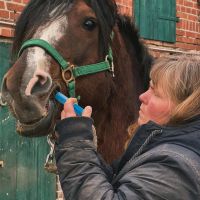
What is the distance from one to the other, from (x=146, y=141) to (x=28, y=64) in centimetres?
107

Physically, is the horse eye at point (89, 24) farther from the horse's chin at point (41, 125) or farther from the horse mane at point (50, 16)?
the horse's chin at point (41, 125)

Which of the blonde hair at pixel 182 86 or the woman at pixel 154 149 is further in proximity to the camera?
the blonde hair at pixel 182 86

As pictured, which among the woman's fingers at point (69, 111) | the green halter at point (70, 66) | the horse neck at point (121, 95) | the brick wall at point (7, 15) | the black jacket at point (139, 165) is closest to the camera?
the black jacket at point (139, 165)

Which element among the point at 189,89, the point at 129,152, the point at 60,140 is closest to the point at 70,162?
the point at 60,140

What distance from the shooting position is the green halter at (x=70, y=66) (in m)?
2.82

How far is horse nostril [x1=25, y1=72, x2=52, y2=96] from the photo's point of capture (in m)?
2.57

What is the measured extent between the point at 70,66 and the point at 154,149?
1270 mm

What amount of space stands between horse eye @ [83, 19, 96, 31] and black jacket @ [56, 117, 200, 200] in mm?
1261

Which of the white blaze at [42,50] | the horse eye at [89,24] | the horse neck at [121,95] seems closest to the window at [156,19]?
the horse neck at [121,95]

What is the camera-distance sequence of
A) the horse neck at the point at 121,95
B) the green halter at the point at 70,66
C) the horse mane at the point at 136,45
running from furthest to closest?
the horse mane at the point at 136,45, the horse neck at the point at 121,95, the green halter at the point at 70,66

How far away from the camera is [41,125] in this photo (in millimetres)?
2678

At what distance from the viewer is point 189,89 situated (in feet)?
6.12

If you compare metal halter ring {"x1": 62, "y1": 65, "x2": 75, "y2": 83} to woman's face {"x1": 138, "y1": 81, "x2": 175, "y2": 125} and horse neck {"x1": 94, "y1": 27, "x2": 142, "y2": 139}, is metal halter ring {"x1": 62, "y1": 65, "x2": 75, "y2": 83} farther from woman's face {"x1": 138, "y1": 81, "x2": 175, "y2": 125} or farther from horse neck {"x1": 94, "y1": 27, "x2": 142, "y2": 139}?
woman's face {"x1": 138, "y1": 81, "x2": 175, "y2": 125}

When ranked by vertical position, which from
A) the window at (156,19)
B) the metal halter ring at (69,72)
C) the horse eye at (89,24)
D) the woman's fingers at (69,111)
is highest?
the window at (156,19)
